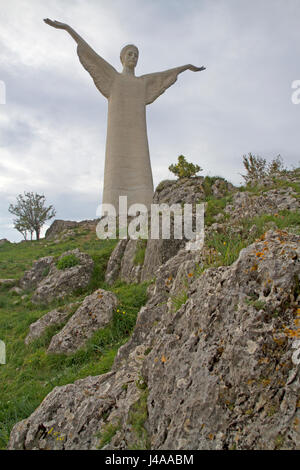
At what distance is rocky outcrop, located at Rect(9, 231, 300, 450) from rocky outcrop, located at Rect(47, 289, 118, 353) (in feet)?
8.94

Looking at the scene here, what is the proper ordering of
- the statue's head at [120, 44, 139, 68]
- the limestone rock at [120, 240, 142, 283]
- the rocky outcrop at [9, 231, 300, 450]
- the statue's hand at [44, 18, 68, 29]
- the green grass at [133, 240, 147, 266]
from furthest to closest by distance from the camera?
1. the statue's head at [120, 44, 139, 68]
2. the statue's hand at [44, 18, 68, 29]
3. the green grass at [133, 240, 147, 266]
4. the limestone rock at [120, 240, 142, 283]
5. the rocky outcrop at [9, 231, 300, 450]

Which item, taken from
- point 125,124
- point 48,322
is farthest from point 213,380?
point 125,124

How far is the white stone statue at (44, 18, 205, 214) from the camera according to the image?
18.5 metres

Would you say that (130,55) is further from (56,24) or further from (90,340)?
(90,340)

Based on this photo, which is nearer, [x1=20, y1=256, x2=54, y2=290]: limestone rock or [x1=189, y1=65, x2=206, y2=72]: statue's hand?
[x1=20, y1=256, x2=54, y2=290]: limestone rock

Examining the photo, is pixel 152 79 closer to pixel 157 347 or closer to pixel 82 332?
pixel 82 332

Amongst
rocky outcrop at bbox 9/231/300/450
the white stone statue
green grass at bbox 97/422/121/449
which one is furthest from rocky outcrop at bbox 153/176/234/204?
green grass at bbox 97/422/121/449

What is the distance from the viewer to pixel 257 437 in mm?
2145

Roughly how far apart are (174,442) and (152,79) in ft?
69.6

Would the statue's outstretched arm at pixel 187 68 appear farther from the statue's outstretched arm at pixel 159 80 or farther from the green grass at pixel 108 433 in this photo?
the green grass at pixel 108 433

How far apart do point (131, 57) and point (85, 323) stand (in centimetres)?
1818

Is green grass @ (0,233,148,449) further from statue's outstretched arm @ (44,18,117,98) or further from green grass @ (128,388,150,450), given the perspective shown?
statue's outstretched arm @ (44,18,117,98)

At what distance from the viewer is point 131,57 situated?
20.2 m
